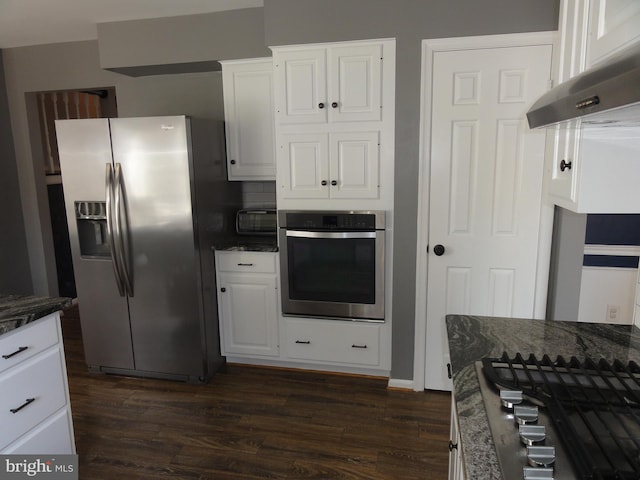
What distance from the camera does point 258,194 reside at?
3.55 m

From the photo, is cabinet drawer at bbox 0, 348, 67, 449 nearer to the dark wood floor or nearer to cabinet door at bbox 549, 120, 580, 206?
the dark wood floor

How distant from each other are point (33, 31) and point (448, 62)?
10.8 feet

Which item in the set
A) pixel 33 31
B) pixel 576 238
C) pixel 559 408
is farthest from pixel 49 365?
pixel 33 31

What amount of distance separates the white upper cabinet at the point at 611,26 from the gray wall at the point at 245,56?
1.28m

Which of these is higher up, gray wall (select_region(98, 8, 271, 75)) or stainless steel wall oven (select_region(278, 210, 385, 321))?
gray wall (select_region(98, 8, 271, 75))

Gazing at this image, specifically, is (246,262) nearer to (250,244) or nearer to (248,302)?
(250,244)

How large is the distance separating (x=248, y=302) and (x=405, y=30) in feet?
6.70

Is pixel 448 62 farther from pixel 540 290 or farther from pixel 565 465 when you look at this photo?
pixel 565 465

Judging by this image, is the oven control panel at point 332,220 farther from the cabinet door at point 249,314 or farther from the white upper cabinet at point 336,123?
the cabinet door at point 249,314

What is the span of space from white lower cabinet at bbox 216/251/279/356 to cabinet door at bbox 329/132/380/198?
0.69 m

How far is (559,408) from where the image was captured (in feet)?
3.25

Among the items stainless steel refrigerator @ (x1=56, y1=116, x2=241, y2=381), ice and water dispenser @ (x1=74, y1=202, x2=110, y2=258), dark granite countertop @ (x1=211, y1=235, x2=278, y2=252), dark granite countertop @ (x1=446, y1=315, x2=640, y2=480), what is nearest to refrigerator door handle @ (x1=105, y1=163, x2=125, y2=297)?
stainless steel refrigerator @ (x1=56, y1=116, x2=241, y2=381)

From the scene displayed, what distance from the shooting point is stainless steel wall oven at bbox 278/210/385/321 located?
9.27 feet

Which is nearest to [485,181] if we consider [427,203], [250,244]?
[427,203]
